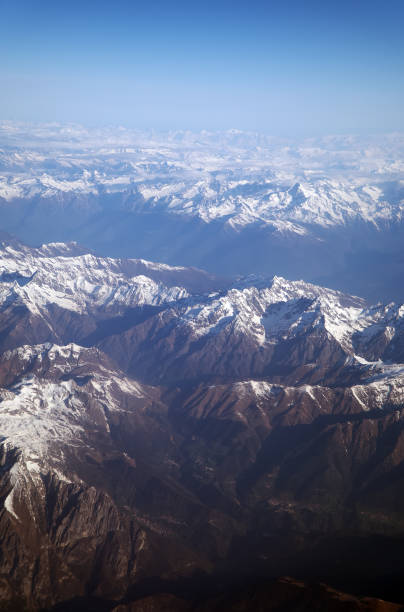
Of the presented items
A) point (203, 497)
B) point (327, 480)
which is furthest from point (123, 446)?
point (327, 480)

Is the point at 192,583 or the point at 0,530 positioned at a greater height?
the point at 0,530

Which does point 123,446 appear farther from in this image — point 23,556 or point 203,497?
point 23,556

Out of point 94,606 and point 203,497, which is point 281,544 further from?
point 94,606

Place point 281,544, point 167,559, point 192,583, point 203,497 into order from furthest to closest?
point 203,497, point 281,544, point 167,559, point 192,583

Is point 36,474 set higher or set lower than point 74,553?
higher

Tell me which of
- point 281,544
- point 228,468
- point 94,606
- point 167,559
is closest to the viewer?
point 94,606

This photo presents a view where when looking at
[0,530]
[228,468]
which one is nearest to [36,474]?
[0,530]

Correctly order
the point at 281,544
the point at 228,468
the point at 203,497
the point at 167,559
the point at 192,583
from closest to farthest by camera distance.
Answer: the point at 192,583 → the point at 167,559 → the point at 281,544 → the point at 203,497 → the point at 228,468

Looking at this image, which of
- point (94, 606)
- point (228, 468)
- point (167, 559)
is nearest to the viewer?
point (94, 606)

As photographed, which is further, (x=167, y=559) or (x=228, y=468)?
(x=228, y=468)

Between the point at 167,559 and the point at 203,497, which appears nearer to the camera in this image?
the point at 167,559
